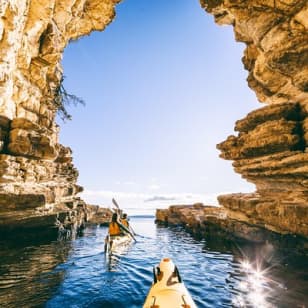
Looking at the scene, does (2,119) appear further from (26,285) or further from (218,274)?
(218,274)

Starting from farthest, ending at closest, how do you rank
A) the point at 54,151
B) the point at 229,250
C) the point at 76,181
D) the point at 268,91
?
the point at 76,181 < the point at 268,91 < the point at 54,151 < the point at 229,250

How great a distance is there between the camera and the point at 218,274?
11180 millimetres

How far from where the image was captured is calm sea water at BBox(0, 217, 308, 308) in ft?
24.6

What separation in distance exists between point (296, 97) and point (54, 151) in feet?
74.6

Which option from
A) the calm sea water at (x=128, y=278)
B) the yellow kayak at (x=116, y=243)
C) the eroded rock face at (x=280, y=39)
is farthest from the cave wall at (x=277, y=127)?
the yellow kayak at (x=116, y=243)

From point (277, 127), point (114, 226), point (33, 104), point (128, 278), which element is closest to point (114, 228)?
point (114, 226)

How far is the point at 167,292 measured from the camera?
5586 millimetres

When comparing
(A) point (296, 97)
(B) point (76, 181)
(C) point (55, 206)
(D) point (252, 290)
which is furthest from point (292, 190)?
(B) point (76, 181)

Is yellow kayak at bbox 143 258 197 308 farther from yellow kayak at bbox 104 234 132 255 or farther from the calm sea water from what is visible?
yellow kayak at bbox 104 234 132 255

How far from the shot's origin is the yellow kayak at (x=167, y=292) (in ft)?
16.7

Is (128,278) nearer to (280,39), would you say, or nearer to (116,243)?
(116,243)

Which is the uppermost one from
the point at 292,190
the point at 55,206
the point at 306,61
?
the point at 306,61

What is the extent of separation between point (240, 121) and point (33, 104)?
832 inches

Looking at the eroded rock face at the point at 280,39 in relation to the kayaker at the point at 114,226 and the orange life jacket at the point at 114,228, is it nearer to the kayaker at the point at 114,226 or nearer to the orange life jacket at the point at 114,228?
the kayaker at the point at 114,226
